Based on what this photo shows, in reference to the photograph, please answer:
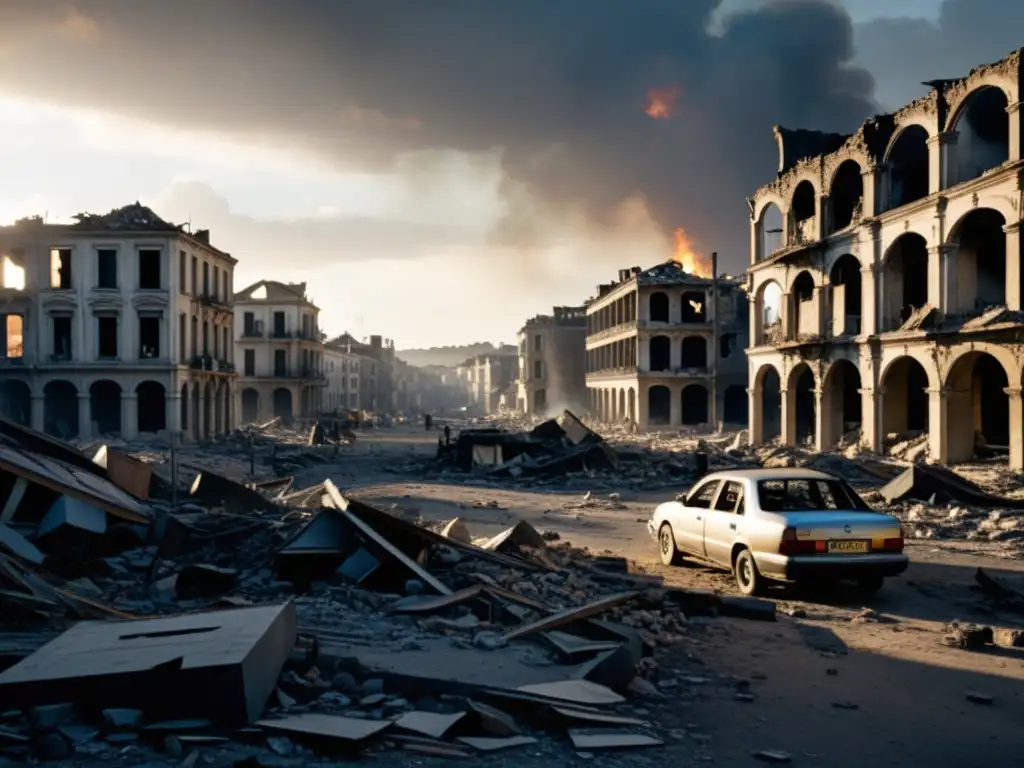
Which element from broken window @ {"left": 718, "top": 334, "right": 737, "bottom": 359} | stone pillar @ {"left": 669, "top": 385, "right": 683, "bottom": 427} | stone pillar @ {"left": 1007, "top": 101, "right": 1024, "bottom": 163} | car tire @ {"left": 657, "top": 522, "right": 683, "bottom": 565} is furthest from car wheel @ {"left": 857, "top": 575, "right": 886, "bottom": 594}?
broken window @ {"left": 718, "top": 334, "right": 737, "bottom": 359}

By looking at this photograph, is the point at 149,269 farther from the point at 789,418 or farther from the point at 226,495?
the point at 226,495

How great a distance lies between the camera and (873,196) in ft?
97.5

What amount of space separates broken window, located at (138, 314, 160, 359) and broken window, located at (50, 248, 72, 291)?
3.89 m

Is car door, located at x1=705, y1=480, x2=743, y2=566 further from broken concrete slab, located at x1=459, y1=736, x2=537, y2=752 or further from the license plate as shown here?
broken concrete slab, located at x1=459, y1=736, x2=537, y2=752

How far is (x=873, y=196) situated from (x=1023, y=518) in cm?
1542

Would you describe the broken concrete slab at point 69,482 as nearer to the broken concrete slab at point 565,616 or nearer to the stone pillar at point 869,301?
the broken concrete slab at point 565,616

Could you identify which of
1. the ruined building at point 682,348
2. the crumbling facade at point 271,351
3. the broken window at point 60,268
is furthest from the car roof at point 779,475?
the crumbling facade at point 271,351

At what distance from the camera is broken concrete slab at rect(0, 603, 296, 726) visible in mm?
5426

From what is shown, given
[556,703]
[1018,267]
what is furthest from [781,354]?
[556,703]

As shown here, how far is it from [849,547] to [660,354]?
47.5 m

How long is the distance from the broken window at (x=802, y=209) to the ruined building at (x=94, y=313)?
28.3 m

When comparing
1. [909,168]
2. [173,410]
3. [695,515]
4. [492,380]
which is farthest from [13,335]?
[492,380]

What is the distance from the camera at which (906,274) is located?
3069 centimetres

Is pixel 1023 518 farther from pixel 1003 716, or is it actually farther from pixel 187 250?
pixel 187 250
